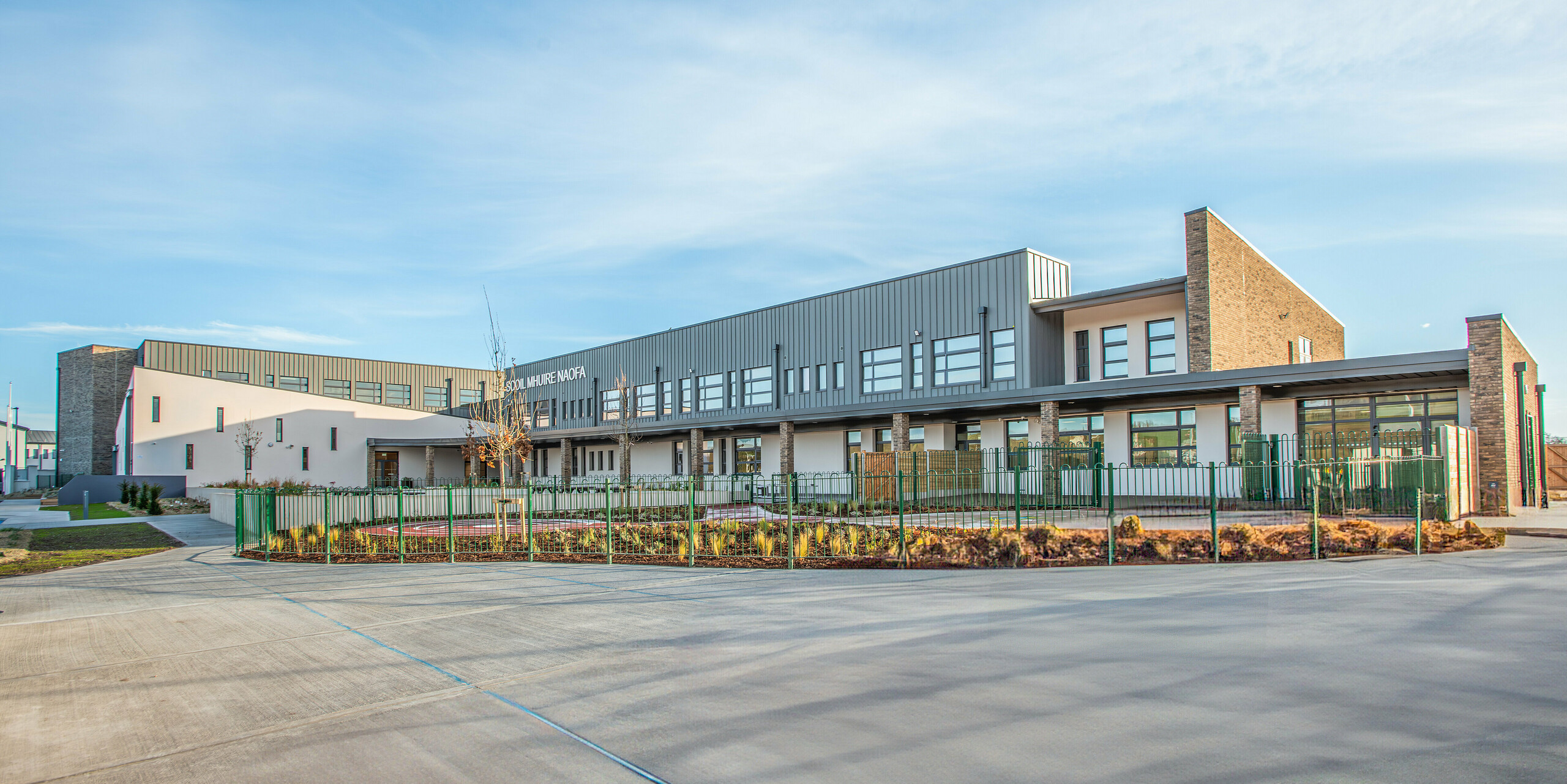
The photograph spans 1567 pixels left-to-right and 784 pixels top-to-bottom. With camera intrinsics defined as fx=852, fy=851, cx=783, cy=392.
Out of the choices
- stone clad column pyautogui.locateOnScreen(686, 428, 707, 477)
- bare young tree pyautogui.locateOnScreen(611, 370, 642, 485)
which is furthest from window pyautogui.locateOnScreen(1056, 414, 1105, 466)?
bare young tree pyautogui.locateOnScreen(611, 370, 642, 485)

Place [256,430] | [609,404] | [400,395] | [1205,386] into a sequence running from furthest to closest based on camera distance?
[400,395], [609,404], [256,430], [1205,386]

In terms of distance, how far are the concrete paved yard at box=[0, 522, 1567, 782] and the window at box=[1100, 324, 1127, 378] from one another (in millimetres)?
18339

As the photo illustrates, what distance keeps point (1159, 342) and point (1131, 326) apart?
1.15 m

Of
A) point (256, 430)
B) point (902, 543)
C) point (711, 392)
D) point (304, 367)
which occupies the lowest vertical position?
point (902, 543)

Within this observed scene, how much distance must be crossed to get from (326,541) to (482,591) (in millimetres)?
7771

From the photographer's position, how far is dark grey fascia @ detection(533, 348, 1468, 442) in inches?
794

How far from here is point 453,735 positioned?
5531 millimetres

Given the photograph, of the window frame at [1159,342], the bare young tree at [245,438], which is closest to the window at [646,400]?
the bare young tree at [245,438]

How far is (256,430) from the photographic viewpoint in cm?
4712

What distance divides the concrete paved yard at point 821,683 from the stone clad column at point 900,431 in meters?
18.3

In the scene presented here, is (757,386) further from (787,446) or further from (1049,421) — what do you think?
(1049,421)

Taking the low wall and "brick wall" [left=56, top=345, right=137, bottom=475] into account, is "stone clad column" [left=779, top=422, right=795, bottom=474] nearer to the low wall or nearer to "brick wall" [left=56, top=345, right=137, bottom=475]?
the low wall

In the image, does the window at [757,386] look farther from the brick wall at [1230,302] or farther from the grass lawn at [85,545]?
the grass lawn at [85,545]

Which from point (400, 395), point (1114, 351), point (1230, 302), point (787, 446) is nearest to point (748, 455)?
point (787, 446)
